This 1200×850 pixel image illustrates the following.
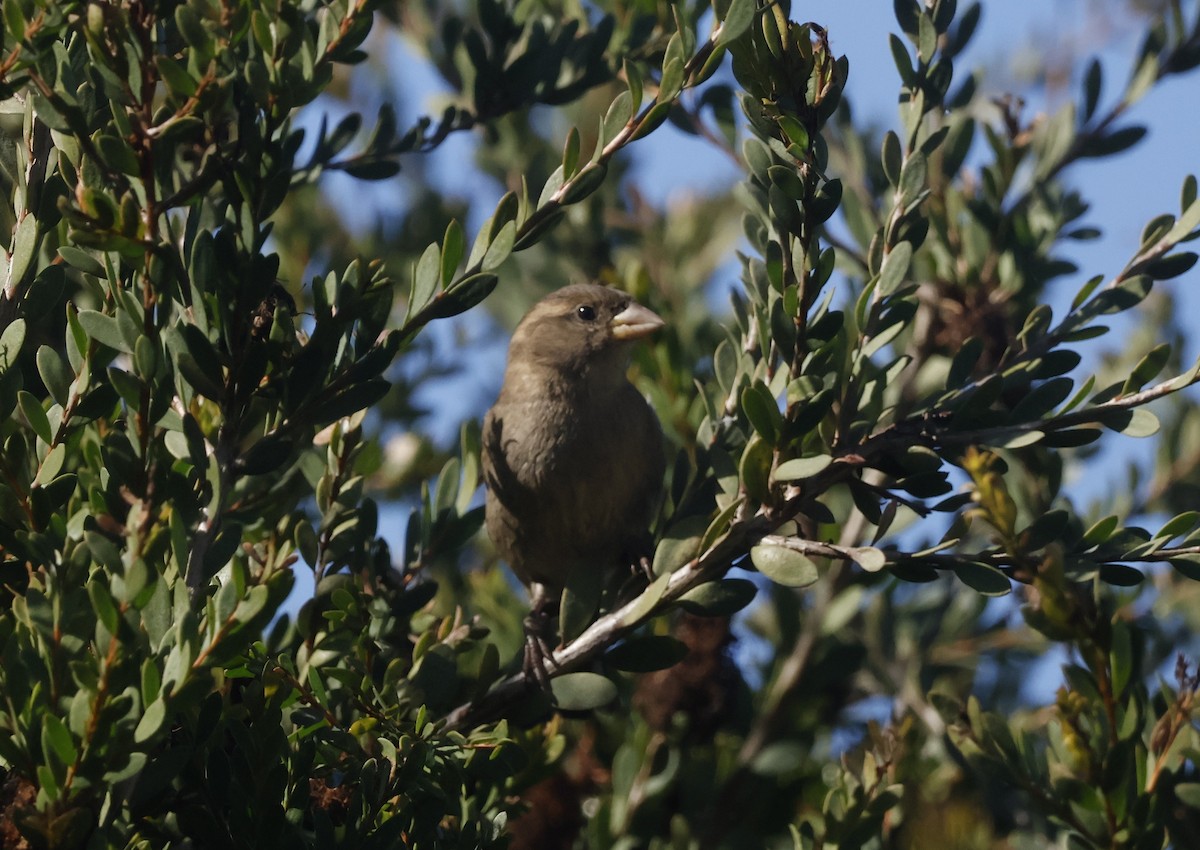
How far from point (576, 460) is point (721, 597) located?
165 cm

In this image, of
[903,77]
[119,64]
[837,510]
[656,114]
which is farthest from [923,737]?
[119,64]

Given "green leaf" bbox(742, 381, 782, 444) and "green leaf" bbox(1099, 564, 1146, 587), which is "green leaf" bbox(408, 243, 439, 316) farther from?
"green leaf" bbox(1099, 564, 1146, 587)

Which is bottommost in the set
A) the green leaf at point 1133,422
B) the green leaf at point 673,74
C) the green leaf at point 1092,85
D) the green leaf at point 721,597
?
the green leaf at point 721,597

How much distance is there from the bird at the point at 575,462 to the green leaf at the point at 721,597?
1289mm

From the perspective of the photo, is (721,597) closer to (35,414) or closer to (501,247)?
(501,247)

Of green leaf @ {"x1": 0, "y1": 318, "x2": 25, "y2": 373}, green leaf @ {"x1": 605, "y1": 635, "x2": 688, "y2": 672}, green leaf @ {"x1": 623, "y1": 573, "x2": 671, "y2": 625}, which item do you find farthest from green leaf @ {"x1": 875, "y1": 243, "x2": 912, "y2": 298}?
green leaf @ {"x1": 0, "y1": 318, "x2": 25, "y2": 373}

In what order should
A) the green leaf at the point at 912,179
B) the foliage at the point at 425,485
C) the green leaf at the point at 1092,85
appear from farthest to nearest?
the green leaf at the point at 1092,85, the green leaf at the point at 912,179, the foliage at the point at 425,485

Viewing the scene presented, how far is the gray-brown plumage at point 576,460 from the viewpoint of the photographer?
4.09 meters

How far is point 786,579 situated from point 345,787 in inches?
35.5

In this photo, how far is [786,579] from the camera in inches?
96.1

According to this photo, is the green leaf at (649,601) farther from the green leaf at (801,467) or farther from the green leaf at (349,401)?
the green leaf at (349,401)

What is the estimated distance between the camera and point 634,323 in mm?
4250

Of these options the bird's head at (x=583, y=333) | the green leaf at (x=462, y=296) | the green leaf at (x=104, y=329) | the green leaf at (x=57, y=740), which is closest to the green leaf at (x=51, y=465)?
the green leaf at (x=104, y=329)

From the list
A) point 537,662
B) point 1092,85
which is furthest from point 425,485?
point 1092,85
